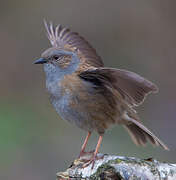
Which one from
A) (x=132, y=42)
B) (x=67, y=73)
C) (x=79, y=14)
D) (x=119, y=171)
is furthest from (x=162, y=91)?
(x=119, y=171)

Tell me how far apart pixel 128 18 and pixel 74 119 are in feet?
26.4

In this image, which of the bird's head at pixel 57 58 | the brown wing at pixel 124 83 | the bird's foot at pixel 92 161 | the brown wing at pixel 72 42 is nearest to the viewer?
the bird's foot at pixel 92 161

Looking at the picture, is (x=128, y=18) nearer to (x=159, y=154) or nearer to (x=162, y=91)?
(x=162, y=91)

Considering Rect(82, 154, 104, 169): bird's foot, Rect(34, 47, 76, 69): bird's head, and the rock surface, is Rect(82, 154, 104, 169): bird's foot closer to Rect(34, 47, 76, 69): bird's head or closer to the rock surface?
the rock surface

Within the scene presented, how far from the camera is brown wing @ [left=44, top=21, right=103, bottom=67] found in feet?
25.2

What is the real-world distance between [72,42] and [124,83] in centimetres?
213

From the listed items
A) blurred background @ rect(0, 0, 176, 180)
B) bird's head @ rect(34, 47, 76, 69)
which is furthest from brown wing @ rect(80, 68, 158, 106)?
blurred background @ rect(0, 0, 176, 180)

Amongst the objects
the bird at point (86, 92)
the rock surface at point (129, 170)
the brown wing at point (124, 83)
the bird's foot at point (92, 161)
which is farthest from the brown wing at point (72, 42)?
the rock surface at point (129, 170)

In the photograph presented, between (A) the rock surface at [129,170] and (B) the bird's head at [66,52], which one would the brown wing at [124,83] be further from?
(A) the rock surface at [129,170]

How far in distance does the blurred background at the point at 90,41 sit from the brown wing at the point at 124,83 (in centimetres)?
455

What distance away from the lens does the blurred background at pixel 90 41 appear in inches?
449

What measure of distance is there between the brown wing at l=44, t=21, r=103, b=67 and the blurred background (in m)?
3.42

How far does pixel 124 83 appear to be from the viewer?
607 cm

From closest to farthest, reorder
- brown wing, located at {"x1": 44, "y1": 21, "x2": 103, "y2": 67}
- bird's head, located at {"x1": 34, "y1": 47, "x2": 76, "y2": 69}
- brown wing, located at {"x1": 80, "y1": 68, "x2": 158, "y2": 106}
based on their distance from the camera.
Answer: brown wing, located at {"x1": 80, "y1": 68, "x2": 158, "y2": 106}, bird's head, located at {"x1": 34, "y1": 47, "x2": 76, "y2": 69}, brown wing, located at {"x1": 44, "y1": 21, "x2": 103, "y2": 67}
